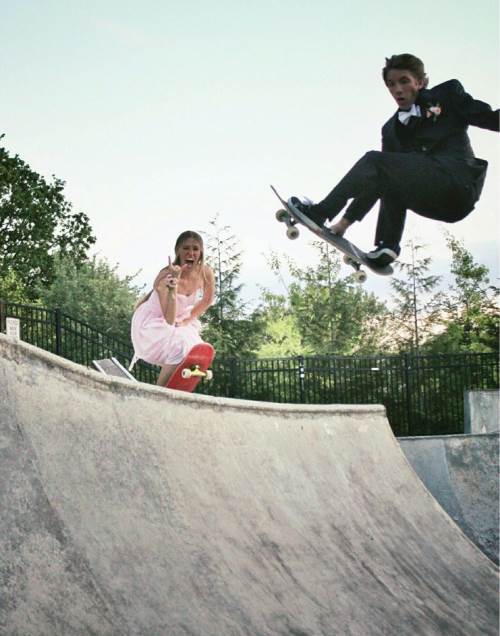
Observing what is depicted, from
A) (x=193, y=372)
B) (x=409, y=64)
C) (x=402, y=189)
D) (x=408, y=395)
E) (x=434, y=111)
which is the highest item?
(x=409, y=64)

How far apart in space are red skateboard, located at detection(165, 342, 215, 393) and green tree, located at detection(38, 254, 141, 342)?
17881mm

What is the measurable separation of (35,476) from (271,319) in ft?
77.5

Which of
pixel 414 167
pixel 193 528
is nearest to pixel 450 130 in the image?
pixel 414 167

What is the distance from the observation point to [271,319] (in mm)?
26719

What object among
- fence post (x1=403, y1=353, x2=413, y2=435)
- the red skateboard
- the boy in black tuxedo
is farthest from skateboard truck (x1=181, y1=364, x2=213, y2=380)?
fence post (x1=403, y1=353, x2=413, y2=435)

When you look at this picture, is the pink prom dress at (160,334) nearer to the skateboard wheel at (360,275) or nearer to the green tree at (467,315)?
the skateboard wheel at (360,275)

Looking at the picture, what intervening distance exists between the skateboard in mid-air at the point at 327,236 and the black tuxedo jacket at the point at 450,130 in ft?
2.60

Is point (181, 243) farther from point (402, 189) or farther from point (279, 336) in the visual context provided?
point (279, 336)

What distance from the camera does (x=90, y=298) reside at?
25.3 m

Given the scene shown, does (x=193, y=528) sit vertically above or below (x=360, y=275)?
below

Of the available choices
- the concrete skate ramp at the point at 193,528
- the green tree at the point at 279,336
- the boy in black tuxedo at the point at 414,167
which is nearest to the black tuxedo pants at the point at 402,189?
the boy in black tuxedo at the point at 414,167

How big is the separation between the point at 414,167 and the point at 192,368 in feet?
7.79

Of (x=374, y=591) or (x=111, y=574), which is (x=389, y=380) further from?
(x=111, y=574)

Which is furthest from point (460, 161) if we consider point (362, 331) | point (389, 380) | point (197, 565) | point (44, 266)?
point (44, 266)
